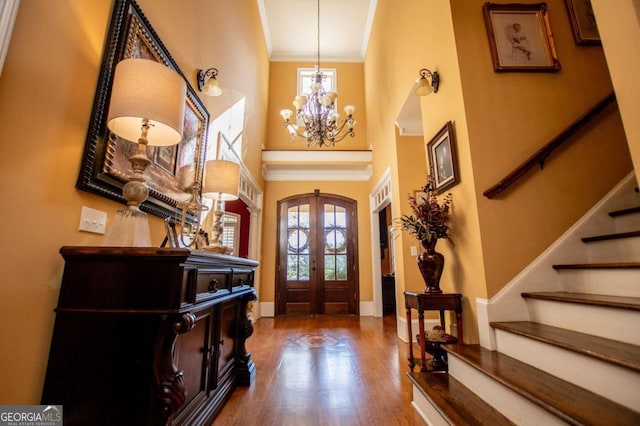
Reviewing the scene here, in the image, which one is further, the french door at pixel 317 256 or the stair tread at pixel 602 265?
the french door at pixel 317 256

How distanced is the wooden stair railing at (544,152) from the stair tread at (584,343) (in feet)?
3.03

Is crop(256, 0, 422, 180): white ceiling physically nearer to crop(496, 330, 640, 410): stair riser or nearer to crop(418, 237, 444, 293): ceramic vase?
crop(418, 237, 444, 293): ceramic vase

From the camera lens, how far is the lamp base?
124 cm

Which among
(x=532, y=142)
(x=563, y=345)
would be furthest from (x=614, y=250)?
(x=563, y=345)

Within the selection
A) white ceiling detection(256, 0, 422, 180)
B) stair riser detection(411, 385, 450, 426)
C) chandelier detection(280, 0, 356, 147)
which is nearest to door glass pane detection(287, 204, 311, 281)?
white ceiling detection(256, 0, 422, 180)

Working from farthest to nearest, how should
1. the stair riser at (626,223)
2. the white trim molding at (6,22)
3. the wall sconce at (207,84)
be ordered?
the wall sconce at (207,84) < the stair riser at (626,223) < the white trim molding at (6,22)

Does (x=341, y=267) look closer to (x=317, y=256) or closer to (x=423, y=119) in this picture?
(x=317, y=256)

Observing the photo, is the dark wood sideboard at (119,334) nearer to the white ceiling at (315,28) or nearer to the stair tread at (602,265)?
the stair tread at (602,265)

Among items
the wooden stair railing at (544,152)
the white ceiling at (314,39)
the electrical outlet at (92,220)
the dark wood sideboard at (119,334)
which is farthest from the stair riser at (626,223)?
the white ceiling at (314,39)

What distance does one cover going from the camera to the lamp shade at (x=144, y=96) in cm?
A: 117

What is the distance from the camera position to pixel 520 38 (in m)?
2.35

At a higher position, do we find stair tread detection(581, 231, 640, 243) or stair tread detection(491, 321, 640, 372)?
stair tread detection(581, 231, 640, 243)

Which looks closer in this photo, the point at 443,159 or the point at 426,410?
the point at 426,410

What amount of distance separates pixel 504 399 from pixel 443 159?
6.15 ft
